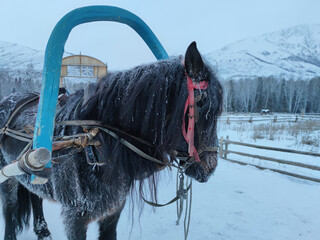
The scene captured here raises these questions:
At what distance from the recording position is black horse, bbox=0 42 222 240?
126 cm

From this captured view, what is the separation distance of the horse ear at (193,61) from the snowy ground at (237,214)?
1.27 metres

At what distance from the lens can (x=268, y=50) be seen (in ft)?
614

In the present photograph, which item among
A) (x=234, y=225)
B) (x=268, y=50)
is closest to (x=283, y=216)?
(x=234, y=225)

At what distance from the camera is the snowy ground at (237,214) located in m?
3.05

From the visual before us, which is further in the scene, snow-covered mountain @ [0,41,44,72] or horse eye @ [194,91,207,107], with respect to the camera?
snow-covered mountain @ [0,41,44,72]

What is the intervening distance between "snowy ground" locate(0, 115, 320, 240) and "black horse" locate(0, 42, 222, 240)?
799 mm

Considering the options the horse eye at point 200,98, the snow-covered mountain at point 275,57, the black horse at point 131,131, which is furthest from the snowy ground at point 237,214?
the snow-covered mountain at point 275,57

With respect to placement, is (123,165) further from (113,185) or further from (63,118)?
(63,118)

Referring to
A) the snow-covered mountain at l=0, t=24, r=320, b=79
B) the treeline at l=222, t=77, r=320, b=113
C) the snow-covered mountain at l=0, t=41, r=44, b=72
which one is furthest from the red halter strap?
the snow-covered mountain at l=0, t=24, r=320, b=79

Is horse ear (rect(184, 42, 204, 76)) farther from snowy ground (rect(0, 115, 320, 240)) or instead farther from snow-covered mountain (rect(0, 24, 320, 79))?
snow-covered mountain (rect(0, 24, 320, 79))

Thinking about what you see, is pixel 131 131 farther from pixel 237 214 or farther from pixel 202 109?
pixel 237 214

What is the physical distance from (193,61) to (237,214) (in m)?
3.55

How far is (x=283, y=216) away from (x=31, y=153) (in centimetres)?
431

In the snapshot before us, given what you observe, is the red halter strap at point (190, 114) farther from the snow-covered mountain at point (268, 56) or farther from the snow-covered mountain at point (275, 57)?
the snow-covered mountain at point (275, 57)
